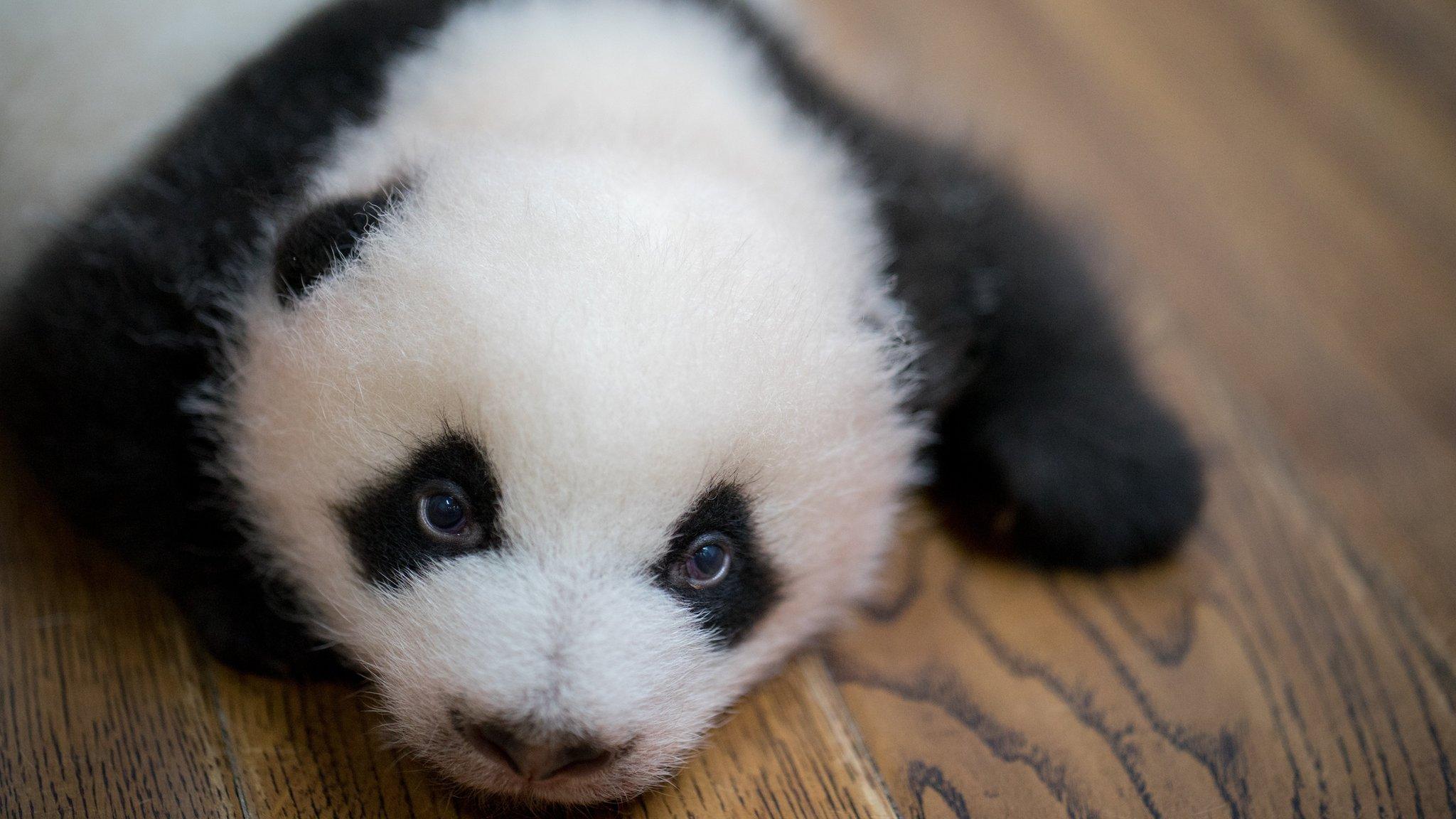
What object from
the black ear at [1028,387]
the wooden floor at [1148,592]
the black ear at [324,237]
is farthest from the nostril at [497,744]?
the black ear at [1028,387]

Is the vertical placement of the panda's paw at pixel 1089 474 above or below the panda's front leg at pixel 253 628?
above

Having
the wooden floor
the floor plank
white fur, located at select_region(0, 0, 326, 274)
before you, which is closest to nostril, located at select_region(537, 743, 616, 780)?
the wooden floor

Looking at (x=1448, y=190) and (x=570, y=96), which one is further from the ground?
(x=1448, y=190)

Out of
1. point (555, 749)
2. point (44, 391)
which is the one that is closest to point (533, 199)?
point (555, 749)

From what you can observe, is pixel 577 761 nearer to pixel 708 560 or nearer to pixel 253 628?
pixel 708 560

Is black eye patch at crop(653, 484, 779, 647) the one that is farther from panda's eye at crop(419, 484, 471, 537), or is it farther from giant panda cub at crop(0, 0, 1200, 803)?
panda's eye at crop(419, 484, 471, 537)

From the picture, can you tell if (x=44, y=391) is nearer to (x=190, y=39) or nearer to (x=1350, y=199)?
(x=190, y=39)

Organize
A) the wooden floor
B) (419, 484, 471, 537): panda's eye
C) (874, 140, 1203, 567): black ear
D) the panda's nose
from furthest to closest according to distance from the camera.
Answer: (874, 140, 1203, 567): black ear, the wooden floor, (419, 484, 471, 537): panda's eye, the panda's nose

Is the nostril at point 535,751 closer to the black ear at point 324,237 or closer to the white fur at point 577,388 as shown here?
the white fur at point 577,388
